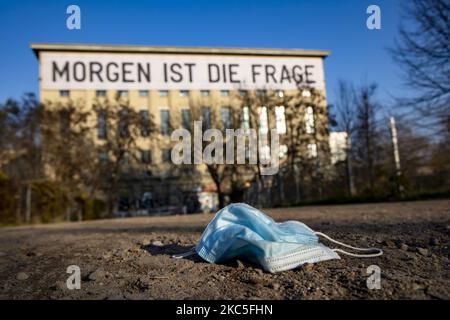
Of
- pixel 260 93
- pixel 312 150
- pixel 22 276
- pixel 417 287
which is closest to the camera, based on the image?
pixel 417 287

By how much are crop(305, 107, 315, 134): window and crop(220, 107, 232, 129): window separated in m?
4.40

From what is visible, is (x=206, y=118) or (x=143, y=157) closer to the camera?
(x=206, y=118)

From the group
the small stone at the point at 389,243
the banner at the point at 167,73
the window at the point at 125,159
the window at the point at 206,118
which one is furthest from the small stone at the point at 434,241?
the window at the point at 125,159

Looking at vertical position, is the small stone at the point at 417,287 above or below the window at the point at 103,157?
below

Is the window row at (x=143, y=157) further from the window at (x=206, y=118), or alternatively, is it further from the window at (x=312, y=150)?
the window at (x=312, y=150)

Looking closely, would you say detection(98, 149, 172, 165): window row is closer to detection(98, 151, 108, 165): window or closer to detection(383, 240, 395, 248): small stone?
detection(98, 151, 108, 165): window

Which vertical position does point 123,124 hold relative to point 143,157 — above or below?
above

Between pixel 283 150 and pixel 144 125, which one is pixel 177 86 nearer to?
pixel 283 150

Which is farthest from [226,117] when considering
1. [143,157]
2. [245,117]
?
[143,157]

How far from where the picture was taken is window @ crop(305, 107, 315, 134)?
19.5 metres

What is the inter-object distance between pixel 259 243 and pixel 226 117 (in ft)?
59.6

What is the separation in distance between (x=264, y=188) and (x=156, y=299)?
59.6 ft

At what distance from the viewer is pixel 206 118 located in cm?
2031

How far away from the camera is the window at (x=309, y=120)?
19.5 m
